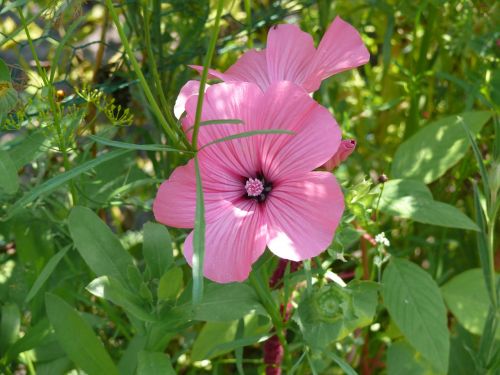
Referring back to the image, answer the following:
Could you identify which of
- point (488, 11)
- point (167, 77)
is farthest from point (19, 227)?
point (488, 11)

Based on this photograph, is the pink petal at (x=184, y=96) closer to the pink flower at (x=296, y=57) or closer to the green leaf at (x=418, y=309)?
the pink flower at (x=296, y=57)

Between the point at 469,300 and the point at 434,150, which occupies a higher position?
the point at 434,150

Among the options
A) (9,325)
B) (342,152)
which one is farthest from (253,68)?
(9,325)

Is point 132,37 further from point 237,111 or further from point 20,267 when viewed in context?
point 237,111

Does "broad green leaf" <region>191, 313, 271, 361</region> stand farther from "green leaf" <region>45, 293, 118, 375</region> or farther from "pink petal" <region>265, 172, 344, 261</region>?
"pink petal" <region>265, 172, 344, 261</region>

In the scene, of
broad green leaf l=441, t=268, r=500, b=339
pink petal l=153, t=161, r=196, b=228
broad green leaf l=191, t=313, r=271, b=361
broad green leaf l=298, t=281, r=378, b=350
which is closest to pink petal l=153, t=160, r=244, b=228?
pink petal l=153, t=161, r=196, b=228

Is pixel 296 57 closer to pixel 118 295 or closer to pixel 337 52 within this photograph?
pixel 337 52
